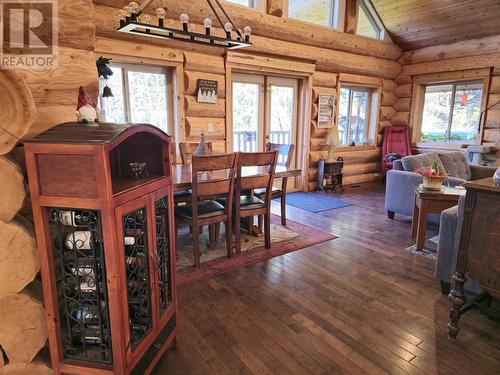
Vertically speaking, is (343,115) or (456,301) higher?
(343,115)

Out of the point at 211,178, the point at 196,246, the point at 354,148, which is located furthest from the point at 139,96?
the point at 354,148

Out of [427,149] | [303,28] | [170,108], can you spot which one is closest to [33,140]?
[170,108]

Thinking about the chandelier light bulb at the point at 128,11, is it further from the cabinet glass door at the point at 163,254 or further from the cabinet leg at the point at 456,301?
the cabinet leg at the point at 456,301

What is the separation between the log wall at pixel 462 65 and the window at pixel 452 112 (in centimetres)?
27

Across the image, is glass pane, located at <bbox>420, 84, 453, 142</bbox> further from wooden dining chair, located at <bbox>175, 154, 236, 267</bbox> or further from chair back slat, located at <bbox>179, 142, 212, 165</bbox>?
wooden dining chair, located at <bbox>175, 154, 236, 267</bbox>

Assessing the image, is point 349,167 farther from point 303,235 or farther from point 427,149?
point 303,235

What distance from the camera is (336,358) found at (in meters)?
1.77

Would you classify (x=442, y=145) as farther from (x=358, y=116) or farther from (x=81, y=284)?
(x=81, y=284)

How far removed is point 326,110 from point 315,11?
1724 mm

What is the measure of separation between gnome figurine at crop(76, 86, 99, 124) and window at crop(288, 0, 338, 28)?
4.61 meters

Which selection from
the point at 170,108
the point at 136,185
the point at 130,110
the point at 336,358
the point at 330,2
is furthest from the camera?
the point at 330,2

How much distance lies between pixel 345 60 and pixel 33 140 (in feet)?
19.3

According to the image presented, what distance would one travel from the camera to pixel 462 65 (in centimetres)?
599

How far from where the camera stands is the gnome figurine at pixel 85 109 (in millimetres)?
1470
